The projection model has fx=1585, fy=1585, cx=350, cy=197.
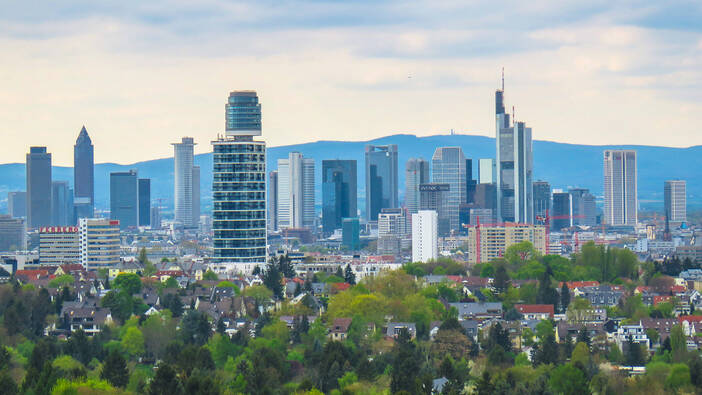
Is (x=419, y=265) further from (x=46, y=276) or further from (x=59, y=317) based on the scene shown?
(x=59, y=317)

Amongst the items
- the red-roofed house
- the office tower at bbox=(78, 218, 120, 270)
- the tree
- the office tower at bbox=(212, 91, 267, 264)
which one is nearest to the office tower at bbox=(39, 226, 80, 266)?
the office tower at bbox=(78, 218, 120, 270)

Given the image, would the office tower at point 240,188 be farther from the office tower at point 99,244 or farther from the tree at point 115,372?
the tree at point 115,372

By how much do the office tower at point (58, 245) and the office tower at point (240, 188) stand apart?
1248 inches

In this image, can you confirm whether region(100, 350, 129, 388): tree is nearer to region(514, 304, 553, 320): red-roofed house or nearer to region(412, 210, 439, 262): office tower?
region(514, 304, 553, 320): red-roofed house

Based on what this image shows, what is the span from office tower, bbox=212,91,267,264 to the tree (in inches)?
2587

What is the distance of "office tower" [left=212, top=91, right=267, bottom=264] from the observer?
126 m

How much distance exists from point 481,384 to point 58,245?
107458 millimetres

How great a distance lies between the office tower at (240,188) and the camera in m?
126

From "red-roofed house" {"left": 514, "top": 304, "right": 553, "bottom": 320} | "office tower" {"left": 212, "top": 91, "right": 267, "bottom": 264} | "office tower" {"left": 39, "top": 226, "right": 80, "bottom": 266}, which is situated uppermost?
"office tower" {"left": 212, "top": 91, "right": 267, "bottom": 264}

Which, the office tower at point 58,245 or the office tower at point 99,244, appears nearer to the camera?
the office tower at point 99,244

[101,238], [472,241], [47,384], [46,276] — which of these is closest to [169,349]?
[47,384]

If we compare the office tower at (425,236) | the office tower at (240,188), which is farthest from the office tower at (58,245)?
the office tower at (425,236)

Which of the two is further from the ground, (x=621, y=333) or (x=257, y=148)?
(x=257, y=148)

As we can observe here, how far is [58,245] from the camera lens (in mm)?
158000
